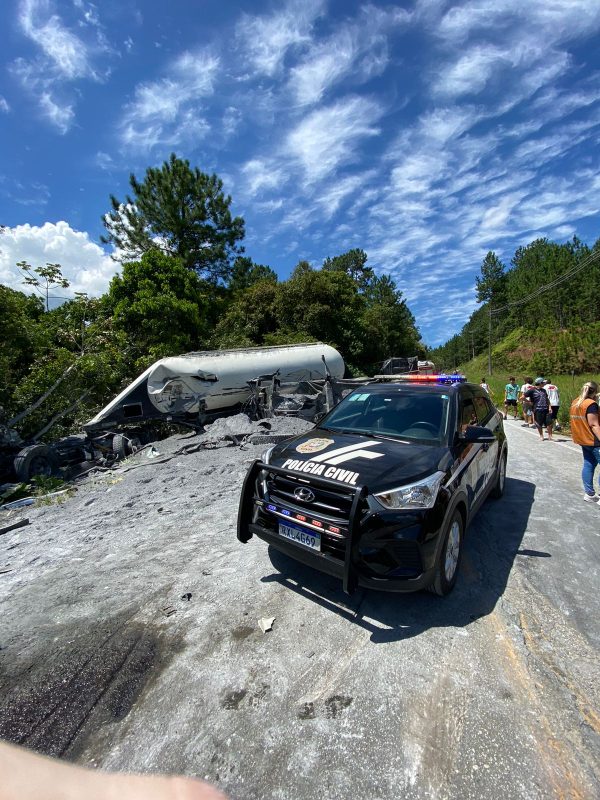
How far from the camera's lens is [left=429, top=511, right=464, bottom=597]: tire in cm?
317

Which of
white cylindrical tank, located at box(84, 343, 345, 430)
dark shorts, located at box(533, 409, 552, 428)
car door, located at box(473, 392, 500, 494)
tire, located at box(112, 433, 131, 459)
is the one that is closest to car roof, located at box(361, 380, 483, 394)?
car door, located at box(473, 392, 500, 494)

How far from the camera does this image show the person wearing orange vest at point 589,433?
221 inches

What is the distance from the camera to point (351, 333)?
2803 cm

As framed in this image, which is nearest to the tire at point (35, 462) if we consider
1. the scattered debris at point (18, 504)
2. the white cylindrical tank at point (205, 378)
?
the white cylindrical tank at point (205, 378)

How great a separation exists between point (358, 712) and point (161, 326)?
1883 centimetres

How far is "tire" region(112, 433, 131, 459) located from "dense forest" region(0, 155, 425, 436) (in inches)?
92.4

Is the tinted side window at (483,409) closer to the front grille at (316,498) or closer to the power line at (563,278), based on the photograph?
the front grille at (316,498)

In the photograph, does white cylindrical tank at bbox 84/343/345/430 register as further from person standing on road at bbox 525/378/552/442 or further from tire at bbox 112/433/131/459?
person standing on road at bbox 525/378/552/442

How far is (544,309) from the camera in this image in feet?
209

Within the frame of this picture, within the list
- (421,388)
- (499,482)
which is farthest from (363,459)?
(499,482)

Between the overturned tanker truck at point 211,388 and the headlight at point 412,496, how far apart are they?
334 inches

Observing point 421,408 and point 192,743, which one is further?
point 421,408

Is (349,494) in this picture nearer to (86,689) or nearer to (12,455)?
(86,689)

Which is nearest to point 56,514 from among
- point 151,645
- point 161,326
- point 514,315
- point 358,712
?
point 151,645
